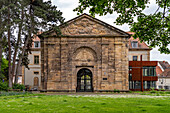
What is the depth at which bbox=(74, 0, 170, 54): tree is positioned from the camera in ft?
40.3

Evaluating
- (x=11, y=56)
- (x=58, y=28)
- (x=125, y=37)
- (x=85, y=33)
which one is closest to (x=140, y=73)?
(x=125, y=37)

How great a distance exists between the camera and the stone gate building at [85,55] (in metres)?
34.5

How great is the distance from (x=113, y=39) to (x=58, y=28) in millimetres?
7925

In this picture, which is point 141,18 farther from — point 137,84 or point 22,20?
point 137,84

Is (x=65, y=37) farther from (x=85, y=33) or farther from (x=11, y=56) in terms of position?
(x=11, y=56)

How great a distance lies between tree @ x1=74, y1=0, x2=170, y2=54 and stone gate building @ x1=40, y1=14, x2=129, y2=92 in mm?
20015

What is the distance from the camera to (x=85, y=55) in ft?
115

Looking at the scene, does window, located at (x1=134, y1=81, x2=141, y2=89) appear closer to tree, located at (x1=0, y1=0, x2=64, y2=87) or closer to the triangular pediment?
the triangular pediment

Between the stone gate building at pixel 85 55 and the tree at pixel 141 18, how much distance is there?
65.7 ft

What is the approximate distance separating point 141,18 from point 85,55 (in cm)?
2178

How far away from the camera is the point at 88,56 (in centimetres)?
3506

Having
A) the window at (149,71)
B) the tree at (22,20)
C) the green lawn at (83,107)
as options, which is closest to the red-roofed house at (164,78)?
the window at (149,71)

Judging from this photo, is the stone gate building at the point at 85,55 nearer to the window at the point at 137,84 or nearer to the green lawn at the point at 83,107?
the window at the point at 137,84

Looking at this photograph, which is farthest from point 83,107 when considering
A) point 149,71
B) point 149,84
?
point 149,84
